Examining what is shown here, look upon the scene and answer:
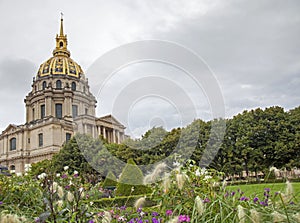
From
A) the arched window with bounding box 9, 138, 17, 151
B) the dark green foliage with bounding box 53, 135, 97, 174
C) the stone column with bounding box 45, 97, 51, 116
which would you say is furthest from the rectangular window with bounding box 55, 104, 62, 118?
the dark green foliage with bounding box 53, 135, 97, 174

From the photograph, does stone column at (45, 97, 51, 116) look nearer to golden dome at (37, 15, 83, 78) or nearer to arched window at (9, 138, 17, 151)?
arched window at (9, 138, 17, 151)

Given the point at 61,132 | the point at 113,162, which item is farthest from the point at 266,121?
the point at 61,132

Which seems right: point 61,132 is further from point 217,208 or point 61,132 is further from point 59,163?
point 217,208

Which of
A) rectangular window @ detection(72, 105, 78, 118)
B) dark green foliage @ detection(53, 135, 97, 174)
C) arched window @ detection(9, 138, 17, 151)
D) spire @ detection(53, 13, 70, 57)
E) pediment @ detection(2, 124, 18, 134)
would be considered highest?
spire @ detection(53, 13, 70, 57)

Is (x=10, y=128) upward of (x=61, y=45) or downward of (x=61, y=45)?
downward

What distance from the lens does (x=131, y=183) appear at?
13.3 meters

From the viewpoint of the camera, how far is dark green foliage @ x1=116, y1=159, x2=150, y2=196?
12891mm

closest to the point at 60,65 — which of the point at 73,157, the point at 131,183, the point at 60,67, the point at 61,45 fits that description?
the point at 60,67

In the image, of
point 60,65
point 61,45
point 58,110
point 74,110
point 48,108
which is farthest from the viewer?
point 61,45

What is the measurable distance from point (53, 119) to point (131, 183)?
4967 cm

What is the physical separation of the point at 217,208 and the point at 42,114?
6733 centimetres

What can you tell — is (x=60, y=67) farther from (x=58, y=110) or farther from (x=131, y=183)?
(x=131, y=183)

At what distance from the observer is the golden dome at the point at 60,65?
7219 centimetres

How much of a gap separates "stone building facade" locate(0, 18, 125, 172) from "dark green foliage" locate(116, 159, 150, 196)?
42512 mm
